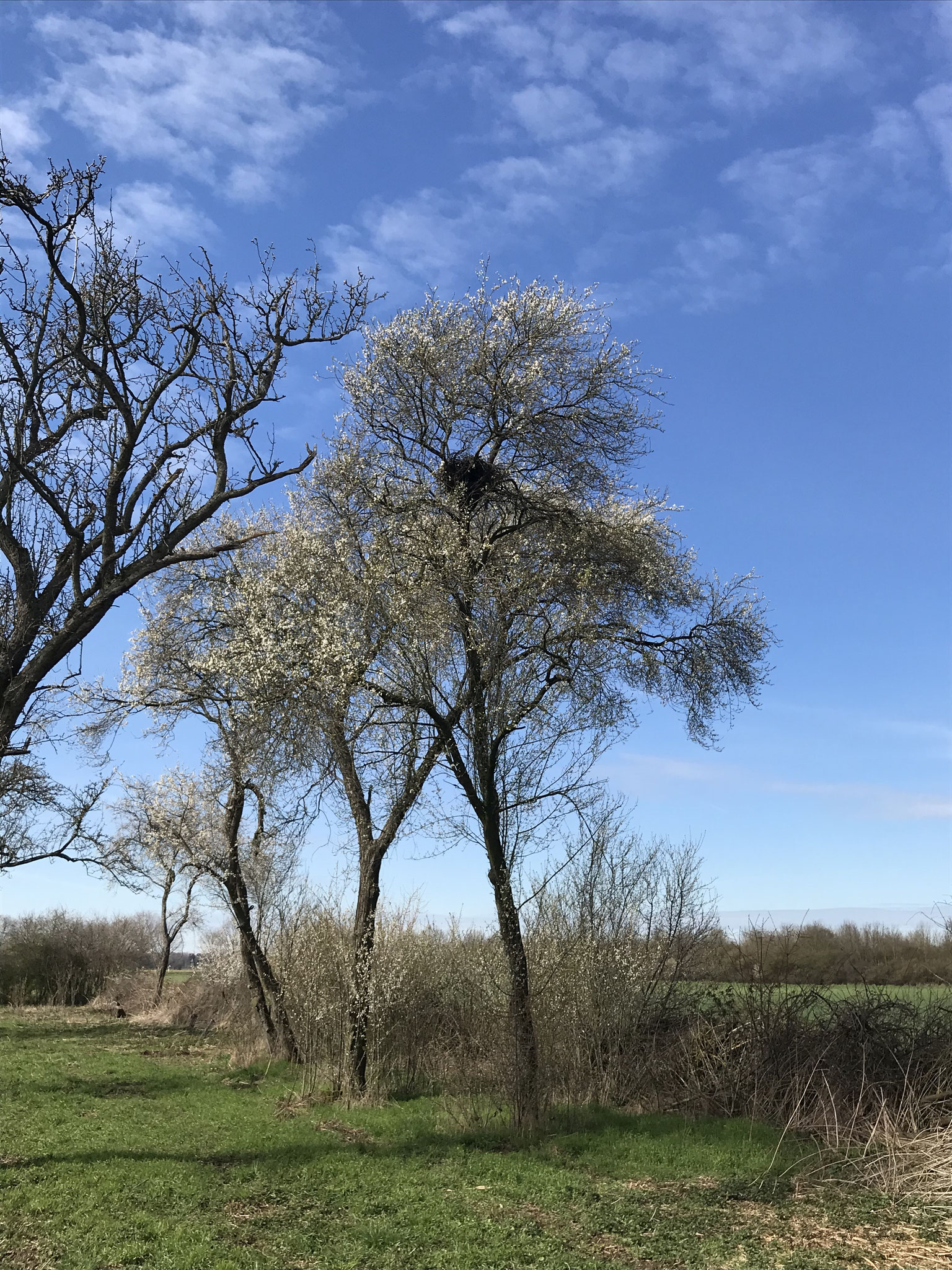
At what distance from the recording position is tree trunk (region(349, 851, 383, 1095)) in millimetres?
13555

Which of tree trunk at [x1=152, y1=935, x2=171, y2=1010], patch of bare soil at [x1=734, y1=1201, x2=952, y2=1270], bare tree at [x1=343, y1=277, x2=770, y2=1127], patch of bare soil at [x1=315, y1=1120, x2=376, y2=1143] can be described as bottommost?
patch of bare soil at [x1=315, y1=1120, x2=376, y2=1143]

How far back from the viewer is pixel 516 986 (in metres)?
11.5

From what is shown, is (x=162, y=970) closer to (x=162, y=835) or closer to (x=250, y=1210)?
(x=162, y=835)

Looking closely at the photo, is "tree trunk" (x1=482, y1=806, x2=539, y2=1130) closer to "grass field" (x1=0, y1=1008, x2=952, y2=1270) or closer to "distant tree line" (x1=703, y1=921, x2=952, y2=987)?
"grass field" (x1=0, y1=1008, x2=952, y2=1270)

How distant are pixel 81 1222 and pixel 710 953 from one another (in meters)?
8.45

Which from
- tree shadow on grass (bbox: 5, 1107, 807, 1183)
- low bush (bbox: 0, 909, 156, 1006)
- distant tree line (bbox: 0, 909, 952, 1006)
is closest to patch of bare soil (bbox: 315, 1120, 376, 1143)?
tree shadow on grass (bbox: 5, 1107, 807, 1183)

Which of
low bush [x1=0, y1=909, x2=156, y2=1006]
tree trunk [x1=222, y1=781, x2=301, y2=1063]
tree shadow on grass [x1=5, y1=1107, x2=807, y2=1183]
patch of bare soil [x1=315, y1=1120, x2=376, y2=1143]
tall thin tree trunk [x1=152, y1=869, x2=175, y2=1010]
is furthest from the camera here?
low bush [x1=0, y1=909, x2=156, y2=1006]

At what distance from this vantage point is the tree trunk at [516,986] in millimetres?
11016

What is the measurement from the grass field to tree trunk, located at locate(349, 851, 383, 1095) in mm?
843

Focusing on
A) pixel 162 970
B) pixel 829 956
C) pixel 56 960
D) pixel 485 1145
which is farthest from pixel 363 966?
pixel 56 960

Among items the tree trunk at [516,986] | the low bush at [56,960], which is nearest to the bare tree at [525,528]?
the tree trunk at [516,986]

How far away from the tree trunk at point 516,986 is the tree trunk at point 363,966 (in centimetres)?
283

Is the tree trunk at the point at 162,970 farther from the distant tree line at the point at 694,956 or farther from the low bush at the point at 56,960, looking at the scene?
the low bush at the point at 56,960

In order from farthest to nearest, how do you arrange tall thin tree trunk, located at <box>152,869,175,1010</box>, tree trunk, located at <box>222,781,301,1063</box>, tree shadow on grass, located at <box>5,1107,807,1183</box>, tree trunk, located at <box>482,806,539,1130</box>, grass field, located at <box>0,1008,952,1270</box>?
tall thin tree trunk, located at <box>152,869,175,1010</box>, tree trunk, located at <box>222,781,301,1063</box>, tree trunk, located at <box>482,806,539,1130</box>, tree shadow on grass, located at <box>5,1107,807,1183</box>, grass field, located at <box>0,1008,952,1270</box>
